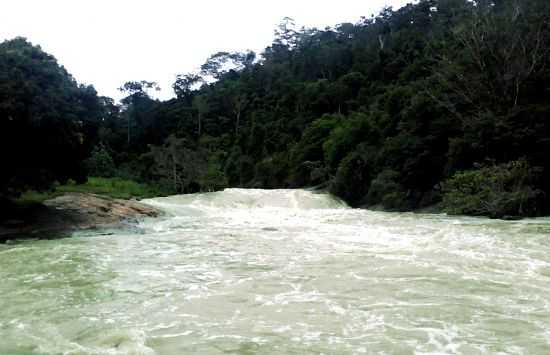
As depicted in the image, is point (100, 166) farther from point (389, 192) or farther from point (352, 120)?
point (389, 192)

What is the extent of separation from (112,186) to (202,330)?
2232 cm

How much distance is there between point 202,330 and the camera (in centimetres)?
469

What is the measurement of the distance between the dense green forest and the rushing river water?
3.67m

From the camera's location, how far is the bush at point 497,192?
16.1m

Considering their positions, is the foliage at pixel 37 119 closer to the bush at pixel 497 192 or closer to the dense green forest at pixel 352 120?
the dense green forest at pixel 352 120

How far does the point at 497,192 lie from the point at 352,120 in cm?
1646

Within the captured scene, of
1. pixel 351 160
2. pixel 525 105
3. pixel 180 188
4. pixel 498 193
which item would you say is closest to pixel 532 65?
pixel 525 105

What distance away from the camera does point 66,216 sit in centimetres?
1381

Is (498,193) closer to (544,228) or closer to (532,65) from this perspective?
(544,228)

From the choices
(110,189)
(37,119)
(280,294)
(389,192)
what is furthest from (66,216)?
(389,192)

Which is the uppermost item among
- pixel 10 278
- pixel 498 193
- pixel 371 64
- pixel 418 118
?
pixel 371 64

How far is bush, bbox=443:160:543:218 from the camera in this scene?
16.1 metres

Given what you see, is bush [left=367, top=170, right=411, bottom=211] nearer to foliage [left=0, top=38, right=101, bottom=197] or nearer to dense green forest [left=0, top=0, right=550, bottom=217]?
dense green forest [left=0, top=0, right=550, bottom=217]

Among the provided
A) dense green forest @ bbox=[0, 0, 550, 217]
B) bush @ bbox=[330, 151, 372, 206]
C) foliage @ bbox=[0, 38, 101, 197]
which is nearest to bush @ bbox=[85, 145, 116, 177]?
dense green forest @ bbox=[0, 0, 550, 217]
